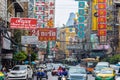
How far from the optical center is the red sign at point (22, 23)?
48.8 m

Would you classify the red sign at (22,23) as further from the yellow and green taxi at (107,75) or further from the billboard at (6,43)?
the yellow and green taxi at (107,75)

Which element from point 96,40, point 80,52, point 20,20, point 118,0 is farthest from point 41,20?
point 20,20

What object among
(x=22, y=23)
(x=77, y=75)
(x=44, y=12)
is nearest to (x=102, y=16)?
(x=44, y=12)

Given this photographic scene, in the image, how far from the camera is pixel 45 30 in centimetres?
Result: 5872

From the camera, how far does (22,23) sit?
49.1m

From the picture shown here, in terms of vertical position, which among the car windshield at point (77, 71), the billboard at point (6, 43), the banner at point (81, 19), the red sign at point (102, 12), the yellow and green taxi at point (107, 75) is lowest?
the yellow and green taxi at point (107, 75)

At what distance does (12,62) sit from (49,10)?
40.3 m

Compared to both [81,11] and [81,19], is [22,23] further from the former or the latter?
[81,19]

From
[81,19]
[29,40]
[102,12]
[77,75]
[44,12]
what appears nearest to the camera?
[77,75]

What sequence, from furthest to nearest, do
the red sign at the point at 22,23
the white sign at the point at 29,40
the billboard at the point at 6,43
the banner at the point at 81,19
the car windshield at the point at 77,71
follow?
the banner at the point at 81,19, the white sign at the point at 29,40, the billboard at the point at 6,43, the red sign at the point at 22,23, the car windshield at the point at 77,71

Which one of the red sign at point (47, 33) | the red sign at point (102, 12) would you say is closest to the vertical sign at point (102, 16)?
the red sign at point (102, 12)

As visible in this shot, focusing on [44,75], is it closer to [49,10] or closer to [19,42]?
[19,42]

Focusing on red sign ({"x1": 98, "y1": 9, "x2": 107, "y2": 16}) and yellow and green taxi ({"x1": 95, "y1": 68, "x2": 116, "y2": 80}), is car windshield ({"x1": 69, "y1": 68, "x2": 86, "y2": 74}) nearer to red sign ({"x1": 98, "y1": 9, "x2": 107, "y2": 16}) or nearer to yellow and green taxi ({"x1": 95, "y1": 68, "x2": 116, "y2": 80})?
yellow and green taxi ({"x1": 95, "y1": 68, "x2": 116, "y2": 80})

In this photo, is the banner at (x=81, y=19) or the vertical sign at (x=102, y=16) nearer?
the vertical sign at (x=102, y=16)
